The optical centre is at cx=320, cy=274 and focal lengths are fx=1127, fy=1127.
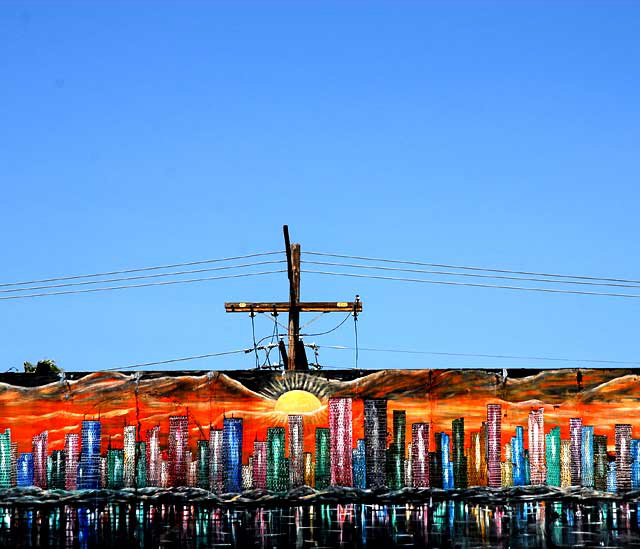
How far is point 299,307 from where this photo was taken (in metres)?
33.5

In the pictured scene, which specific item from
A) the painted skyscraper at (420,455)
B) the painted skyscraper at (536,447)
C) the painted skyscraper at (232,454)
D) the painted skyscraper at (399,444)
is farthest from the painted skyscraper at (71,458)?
the painted skyscraper at (536,447)

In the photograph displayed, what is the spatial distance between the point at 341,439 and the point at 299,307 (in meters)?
8.31

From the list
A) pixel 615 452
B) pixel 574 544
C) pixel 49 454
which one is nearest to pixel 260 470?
pixel 49 454

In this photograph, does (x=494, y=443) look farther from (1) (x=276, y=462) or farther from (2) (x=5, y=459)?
(2) (x=5, y=459)

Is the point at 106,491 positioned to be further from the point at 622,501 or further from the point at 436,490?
the point at 622,501

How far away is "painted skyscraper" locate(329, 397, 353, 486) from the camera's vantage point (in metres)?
25.6

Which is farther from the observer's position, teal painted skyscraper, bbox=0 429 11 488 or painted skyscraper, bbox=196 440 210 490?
teal painted skyscraper, bbox=0 429 11 488

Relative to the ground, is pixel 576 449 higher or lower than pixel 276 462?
higher

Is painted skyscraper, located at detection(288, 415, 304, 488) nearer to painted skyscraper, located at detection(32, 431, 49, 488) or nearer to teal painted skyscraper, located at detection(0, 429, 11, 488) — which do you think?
painted skyscraper, located at detection(32, 431, 49, 488)

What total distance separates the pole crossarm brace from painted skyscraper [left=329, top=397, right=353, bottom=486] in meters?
7.81

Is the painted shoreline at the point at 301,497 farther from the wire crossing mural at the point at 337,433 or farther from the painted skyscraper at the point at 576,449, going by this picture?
the painted skyscraper at the point at 576,449

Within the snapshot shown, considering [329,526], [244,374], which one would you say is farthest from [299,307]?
[329,526]

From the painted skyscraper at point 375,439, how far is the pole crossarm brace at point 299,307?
7.91 meters

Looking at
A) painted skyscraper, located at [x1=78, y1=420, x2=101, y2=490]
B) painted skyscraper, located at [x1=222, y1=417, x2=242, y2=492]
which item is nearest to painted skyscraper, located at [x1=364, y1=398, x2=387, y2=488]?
painted skyscraper, located at [x1=222, y1=417, x2=242, y2=492]
